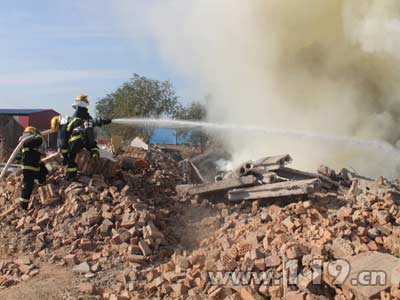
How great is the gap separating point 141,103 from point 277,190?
1585 cm

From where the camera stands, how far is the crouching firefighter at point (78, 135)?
7.65 m

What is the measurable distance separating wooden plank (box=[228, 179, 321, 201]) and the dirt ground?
289cm

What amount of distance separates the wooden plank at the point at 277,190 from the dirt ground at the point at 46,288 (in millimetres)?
2887

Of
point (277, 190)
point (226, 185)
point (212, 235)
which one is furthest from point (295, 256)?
point (226, 185)

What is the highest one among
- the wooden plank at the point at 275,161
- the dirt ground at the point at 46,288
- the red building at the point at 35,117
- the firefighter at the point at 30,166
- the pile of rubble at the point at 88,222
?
the red building at the point at 35,117

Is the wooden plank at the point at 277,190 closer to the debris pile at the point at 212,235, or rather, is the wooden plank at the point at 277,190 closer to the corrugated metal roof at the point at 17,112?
the debris pile at the point at 212,235

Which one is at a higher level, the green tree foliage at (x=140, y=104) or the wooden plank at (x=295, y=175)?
the green tree foliage at (x=140, y=104)

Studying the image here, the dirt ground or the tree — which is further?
the tree

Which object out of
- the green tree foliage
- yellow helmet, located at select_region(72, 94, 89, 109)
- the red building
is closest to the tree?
the green tree foliage

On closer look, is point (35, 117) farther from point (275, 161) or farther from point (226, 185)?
point (226, 185)

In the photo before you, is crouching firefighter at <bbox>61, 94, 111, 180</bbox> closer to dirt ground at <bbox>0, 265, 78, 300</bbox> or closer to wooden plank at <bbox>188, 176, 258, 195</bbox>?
wooden plank at <bbox>188, 176, 258, 195</bbox>

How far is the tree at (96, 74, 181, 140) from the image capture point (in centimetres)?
2156

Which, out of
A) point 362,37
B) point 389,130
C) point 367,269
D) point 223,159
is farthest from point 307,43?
point 367,269

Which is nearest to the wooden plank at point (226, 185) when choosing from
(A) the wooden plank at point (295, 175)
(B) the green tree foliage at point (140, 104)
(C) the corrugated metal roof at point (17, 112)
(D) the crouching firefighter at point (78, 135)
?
(A) the wooden plank at point (295, 175)
